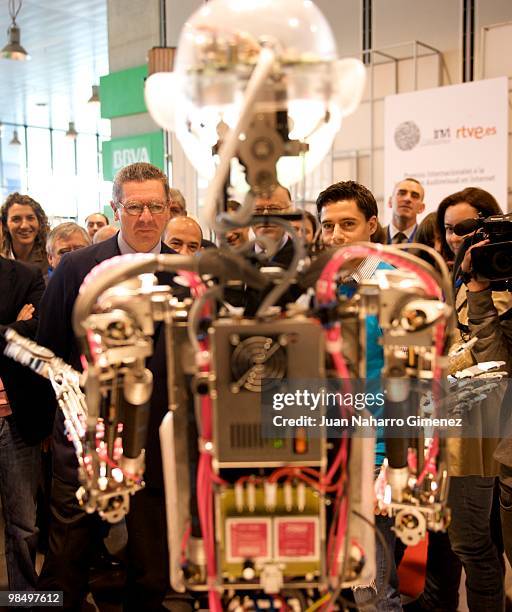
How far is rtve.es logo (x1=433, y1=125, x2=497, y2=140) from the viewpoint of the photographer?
16.1 ft

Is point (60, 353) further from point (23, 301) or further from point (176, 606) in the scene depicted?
point (176, 606)

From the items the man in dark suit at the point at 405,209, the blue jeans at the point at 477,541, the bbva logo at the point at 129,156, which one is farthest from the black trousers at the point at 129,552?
the bbva logo at the point at 129,156

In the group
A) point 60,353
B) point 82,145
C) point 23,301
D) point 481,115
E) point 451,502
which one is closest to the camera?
point 60,353

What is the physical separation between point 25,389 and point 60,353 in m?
0.38

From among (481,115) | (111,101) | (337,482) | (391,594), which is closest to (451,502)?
(391,594)

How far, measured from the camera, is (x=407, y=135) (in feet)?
17.7

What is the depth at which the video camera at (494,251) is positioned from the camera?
1904 millimetres

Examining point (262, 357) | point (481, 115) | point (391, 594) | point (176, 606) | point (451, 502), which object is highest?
point (481, 115)

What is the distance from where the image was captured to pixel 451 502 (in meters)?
2.32

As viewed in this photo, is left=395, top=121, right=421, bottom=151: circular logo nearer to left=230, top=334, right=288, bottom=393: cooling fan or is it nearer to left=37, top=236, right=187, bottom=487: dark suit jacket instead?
left=37, top=236, right=187, bottom=487: dark suit jacket

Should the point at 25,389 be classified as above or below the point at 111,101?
below

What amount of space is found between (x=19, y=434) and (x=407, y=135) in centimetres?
400

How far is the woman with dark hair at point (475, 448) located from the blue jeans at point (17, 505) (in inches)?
59.0

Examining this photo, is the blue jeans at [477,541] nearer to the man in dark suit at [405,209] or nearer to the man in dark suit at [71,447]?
the man in dark suit at [71,447]
